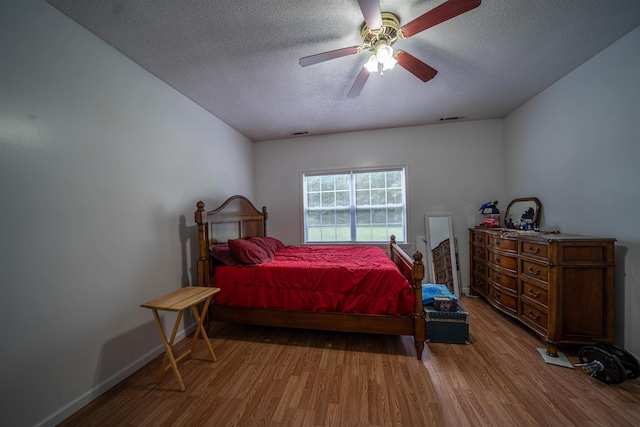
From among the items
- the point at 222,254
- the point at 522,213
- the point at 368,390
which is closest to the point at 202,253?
the point at 222,254

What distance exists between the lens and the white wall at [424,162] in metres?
3.37

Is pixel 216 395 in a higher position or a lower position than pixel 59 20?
lower

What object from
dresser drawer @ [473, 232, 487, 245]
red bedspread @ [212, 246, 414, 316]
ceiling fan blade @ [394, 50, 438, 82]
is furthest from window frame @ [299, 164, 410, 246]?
ceiling fan blade @ [394, 50, 438, 82]

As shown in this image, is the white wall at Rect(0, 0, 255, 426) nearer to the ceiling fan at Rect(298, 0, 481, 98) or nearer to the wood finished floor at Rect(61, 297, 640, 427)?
the wood finished floor at Rect(61, 297, 640, 427)

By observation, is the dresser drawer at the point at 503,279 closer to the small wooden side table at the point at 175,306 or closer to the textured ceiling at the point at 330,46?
the textured ceiling at the point at 330,46

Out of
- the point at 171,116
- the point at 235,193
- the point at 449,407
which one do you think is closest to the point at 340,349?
the point at 449,407

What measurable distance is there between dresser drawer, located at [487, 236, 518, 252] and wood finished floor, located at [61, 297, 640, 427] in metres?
0.90

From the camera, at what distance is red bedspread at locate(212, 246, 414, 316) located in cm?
199

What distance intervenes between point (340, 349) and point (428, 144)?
3202 millimetres

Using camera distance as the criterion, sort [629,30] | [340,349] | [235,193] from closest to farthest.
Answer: [629,30], [340,349], [235,193]

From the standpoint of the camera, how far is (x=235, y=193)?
3.41 metres

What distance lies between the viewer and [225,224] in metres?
2.78

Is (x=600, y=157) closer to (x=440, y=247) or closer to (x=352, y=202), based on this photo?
(x=440, y=247)

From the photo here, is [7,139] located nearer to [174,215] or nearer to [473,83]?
[174,215]
